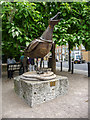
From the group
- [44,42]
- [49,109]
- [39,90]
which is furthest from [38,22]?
[49,109]

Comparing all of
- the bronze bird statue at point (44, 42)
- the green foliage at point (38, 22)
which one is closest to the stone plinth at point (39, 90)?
the bronze bird statue at point (44, 42)

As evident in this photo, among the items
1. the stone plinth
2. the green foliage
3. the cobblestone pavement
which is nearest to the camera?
the cobblestone pavement

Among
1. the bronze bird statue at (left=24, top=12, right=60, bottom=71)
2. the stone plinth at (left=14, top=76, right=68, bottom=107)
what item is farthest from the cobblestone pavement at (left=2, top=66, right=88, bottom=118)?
the bronze bird statue at (left=24, top=12, right=60, bottom=71)

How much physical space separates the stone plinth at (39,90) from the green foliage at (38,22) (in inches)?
104

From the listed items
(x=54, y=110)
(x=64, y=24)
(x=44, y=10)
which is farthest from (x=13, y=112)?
(x=44, y=10)

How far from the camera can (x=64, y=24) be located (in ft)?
21.0

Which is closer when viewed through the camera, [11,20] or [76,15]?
[11,20]

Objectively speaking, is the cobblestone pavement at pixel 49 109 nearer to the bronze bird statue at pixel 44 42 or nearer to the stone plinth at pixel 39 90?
the stone plinth at pixel 39 90

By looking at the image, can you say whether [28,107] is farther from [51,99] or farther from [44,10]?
[44,10]

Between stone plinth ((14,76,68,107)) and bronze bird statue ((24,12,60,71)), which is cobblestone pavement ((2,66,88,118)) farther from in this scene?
bronze bird statue ((24,12,60,71))

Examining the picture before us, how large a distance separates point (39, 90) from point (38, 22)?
4345 millimetres

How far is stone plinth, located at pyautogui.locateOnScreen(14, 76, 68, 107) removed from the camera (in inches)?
131

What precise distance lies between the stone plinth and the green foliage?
265 centimetres

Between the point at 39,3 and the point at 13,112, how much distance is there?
6291mm
